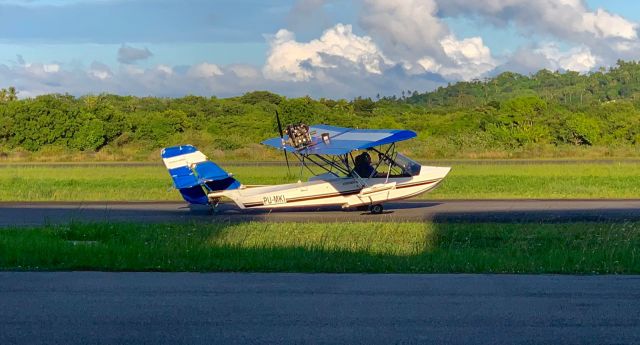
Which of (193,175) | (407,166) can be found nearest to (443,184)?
(407,166)

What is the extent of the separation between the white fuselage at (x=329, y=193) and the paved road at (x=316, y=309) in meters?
10.8

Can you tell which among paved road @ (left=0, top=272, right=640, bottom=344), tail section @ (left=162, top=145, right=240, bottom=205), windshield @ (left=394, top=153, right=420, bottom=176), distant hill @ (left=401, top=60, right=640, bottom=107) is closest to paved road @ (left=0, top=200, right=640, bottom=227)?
tail section @ (left=162, top=145, right=240, bottom=205)

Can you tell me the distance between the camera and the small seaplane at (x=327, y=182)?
21.3 m

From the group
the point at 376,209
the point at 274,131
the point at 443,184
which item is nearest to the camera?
the point at 376,209

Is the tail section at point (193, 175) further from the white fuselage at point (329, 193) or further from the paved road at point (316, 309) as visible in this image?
the paved road at point (316, 309)

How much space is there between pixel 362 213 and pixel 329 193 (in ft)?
4.13

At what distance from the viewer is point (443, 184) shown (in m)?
33.2

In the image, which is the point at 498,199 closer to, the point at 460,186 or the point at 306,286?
the point at 460,186

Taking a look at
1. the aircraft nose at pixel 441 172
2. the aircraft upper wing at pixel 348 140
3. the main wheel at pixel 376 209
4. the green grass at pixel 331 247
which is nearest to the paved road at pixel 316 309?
the green grass at pixel 331 247

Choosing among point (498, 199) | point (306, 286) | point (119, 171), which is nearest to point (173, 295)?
point (306, 286)

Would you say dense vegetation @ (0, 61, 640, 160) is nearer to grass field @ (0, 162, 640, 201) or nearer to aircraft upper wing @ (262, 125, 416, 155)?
grass field @ (0, 162, 640, 201)

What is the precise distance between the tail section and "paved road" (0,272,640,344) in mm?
11088

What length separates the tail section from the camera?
21641 mm

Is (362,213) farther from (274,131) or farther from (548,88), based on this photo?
(548,88)
